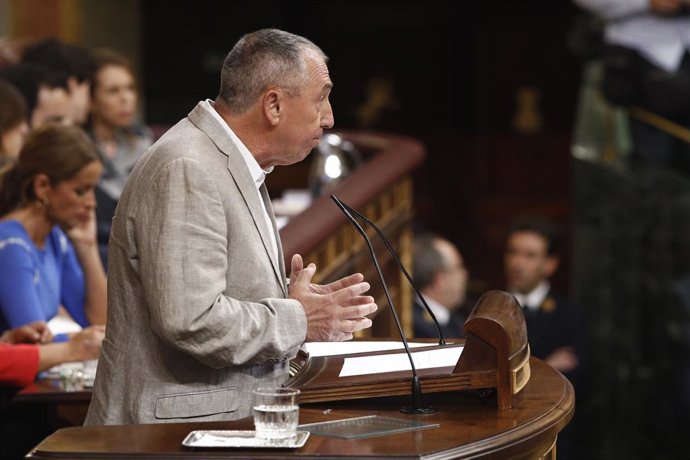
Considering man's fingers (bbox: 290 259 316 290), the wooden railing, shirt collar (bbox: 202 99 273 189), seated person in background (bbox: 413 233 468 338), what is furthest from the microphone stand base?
seated person in background (bbox: 413 233 468 338)

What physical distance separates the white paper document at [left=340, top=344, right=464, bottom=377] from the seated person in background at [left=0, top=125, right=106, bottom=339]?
59.8 inches

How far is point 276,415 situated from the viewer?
2.20m

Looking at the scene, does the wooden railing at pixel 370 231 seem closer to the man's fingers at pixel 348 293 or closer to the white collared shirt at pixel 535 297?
the white collared shirt at pixel 535 297

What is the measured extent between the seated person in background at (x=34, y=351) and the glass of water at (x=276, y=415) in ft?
4.89

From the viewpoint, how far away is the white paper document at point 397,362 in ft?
8.52

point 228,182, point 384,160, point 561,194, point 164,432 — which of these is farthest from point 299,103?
point 561,194

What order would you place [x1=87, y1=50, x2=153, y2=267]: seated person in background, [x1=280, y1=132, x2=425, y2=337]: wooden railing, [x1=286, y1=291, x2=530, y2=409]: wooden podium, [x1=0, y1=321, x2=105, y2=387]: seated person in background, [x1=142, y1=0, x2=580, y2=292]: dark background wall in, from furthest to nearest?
[x1=142, y1=0, x2=580, y2=292]: dark background wall
[x1=87, y1=50, x2=153, y2=267]: seated person in background
[x1=280, y1=132, x2=425, y2=337]: wooden railing
[x1=0, y1=321, x2=105, y2=387]: seated person in background
[x1=286, y1=291, x2=530, y2=409]: wooden podium

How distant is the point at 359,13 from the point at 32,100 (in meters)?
6.02

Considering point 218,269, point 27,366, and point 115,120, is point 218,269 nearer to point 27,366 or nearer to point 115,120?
point 27,366

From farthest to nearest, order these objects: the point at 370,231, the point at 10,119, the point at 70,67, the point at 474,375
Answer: the point at 70,67, the point at 370,231, the point at 10,119, the point at 474,375

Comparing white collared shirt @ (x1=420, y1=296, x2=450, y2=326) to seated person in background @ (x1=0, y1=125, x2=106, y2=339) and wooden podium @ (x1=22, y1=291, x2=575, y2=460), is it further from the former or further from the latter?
wooden podium @ (x1=22, y1=291, x2=575, y2=460)

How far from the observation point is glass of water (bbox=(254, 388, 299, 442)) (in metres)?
2.20

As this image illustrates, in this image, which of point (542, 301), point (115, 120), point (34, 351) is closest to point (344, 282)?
point (34, 351)

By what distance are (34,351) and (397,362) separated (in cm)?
131
